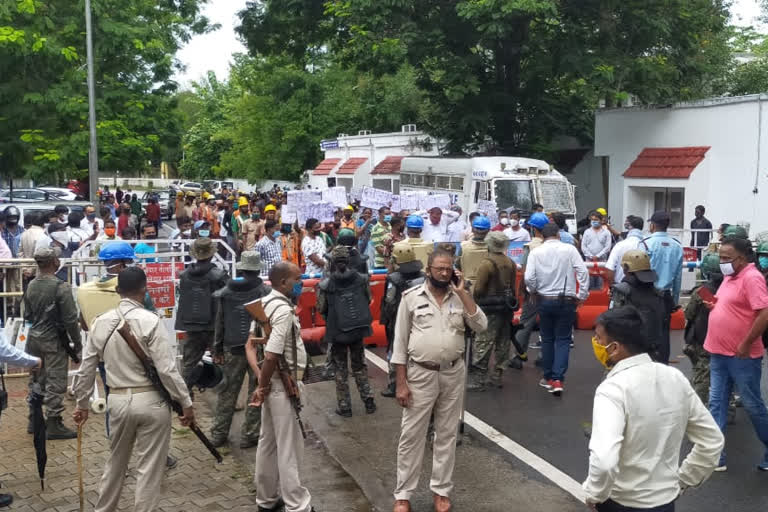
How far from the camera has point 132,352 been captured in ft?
17.5

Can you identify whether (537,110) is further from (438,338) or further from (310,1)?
(438,338)

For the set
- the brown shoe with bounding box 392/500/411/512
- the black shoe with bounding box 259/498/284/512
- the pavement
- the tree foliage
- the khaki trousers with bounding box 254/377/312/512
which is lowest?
the pavement

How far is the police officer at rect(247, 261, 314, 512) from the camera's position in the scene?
571 cm

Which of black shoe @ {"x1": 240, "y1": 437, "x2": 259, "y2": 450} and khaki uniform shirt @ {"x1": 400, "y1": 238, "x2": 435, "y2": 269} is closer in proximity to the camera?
black shoe @ {"x1": 240, "y1": 437, "x2": 259, "y2": 450}

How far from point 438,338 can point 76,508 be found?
10.2 ft

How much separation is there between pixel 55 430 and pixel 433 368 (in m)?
4.14

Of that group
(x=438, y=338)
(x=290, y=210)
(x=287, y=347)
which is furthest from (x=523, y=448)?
(x=290, y=210)

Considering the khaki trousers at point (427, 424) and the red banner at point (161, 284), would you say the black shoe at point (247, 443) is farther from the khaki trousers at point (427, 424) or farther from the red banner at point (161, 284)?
the red banner at point (161, 284)

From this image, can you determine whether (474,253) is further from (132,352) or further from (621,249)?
(132,352)

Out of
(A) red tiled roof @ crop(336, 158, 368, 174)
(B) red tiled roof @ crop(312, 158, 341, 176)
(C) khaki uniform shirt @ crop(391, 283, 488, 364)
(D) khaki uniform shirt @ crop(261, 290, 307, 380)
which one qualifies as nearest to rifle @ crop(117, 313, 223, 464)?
(D) khaki uniform shirt @ crop(261, 290, 307, 380)

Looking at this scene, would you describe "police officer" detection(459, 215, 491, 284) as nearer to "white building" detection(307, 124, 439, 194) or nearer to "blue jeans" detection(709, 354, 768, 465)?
"blue jeans" detection(709, 354, 768, 465)

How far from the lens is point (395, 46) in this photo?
2225 cm

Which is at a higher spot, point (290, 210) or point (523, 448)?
point (290, 210)

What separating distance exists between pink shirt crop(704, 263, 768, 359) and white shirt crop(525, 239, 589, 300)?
2.38 m
